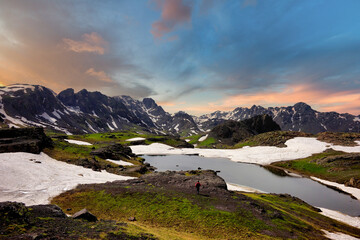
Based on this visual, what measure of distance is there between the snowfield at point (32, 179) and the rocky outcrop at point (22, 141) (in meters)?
3.68

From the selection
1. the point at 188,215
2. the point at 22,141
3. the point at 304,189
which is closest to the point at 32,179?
the point at 22,141

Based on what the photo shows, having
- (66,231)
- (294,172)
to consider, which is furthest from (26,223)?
(294,172)

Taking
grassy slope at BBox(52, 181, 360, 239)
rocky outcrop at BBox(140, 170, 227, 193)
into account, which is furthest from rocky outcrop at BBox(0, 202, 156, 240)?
rocky outcrop at BBox(140, 170, 227, 193)

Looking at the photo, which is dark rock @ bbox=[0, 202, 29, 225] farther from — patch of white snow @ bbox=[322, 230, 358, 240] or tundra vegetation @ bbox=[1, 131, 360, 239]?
patch of white snow @ bbox=[322, 230, 358, 240]

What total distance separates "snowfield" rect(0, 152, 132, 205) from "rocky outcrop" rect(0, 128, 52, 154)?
3678 mm

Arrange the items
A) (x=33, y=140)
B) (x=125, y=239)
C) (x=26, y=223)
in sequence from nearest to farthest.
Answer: (x=26, y=223), (x=125, y=239), (x=33, y=140)

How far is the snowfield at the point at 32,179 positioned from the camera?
3175 centimetres

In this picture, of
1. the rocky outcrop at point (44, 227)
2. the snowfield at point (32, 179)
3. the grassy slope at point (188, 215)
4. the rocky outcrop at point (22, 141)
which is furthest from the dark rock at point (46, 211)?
the rocky outcrop at point (22, 141)

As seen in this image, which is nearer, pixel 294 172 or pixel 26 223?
pixel 26 223

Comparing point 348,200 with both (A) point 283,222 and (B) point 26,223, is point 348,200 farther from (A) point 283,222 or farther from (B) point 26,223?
(B) point 26,223

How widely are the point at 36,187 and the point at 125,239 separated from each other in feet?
97.9

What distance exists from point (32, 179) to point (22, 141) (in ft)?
100

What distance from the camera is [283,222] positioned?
2997cm

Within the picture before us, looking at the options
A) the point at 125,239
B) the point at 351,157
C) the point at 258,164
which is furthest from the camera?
the point at 258,164
